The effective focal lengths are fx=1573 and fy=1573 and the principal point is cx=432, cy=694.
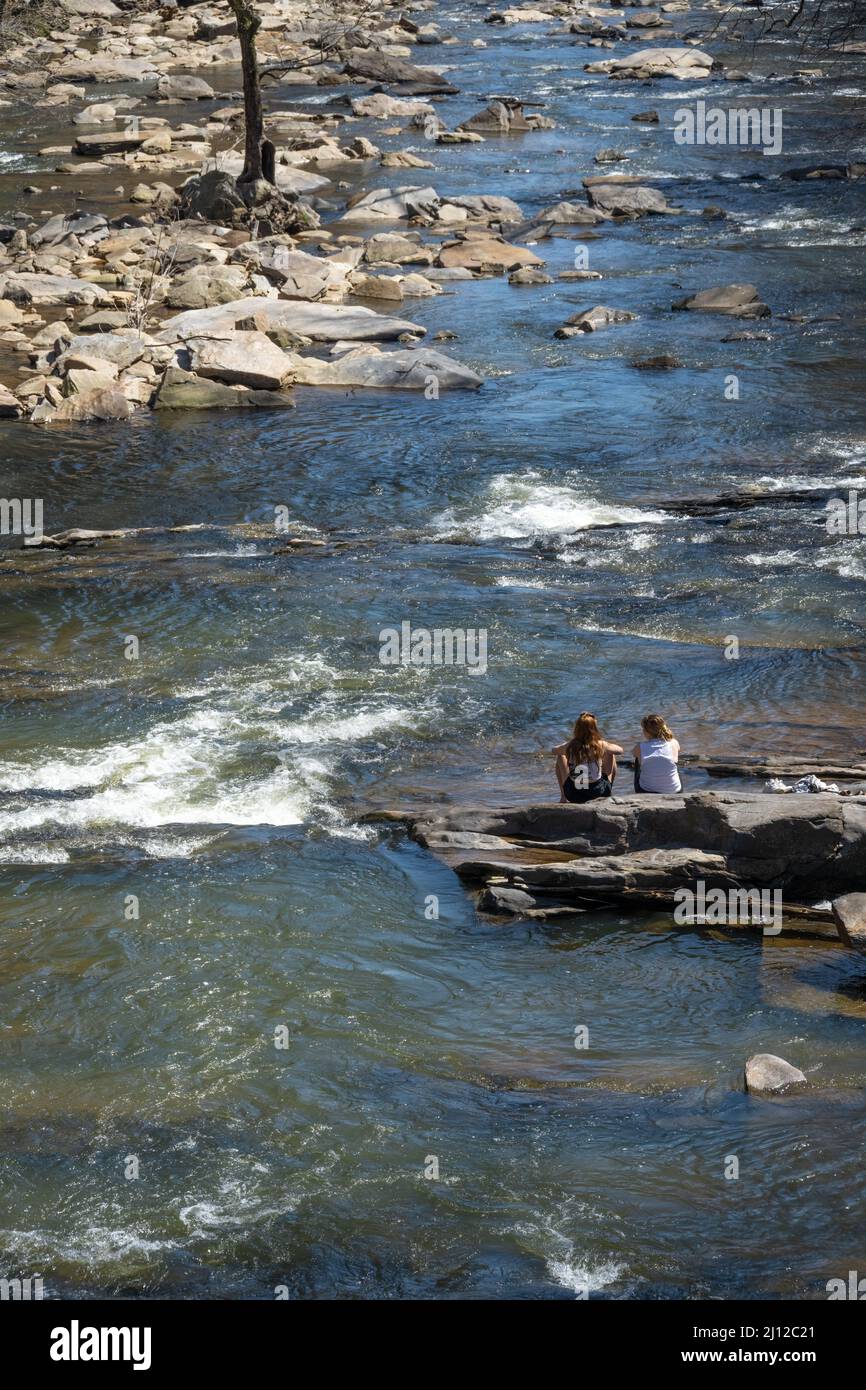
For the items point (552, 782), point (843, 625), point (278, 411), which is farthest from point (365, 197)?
point (552, 782)

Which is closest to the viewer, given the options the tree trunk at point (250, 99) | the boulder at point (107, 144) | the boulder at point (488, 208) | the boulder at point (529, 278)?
the boulder at point (529, 278)

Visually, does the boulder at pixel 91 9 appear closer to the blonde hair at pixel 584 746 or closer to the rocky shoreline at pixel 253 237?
the rocky shoreline at pixel 253 237

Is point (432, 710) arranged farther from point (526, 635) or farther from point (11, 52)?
point (11, 52)

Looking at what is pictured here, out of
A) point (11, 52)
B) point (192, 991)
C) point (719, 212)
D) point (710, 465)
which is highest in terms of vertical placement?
point (11, 52)

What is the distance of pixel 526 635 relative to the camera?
15609 millimetres

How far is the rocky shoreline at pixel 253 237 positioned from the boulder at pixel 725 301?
1.6 inches

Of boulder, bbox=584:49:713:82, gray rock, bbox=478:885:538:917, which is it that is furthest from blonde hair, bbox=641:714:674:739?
boulder, bbox=584:49:713:82

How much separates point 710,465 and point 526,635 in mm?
5565

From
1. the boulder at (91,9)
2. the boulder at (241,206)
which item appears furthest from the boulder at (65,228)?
the boulder at (91,9)

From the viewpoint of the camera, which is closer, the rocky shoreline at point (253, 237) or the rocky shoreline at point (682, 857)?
the rocky shoreline at point (682, 857)

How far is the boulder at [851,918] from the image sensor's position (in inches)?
401

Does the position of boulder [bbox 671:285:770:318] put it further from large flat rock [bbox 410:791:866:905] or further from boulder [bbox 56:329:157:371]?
large flat rock [bbox 410:791:866:905]

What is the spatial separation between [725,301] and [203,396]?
937 centimetres

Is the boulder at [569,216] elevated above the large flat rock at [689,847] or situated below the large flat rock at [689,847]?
above
